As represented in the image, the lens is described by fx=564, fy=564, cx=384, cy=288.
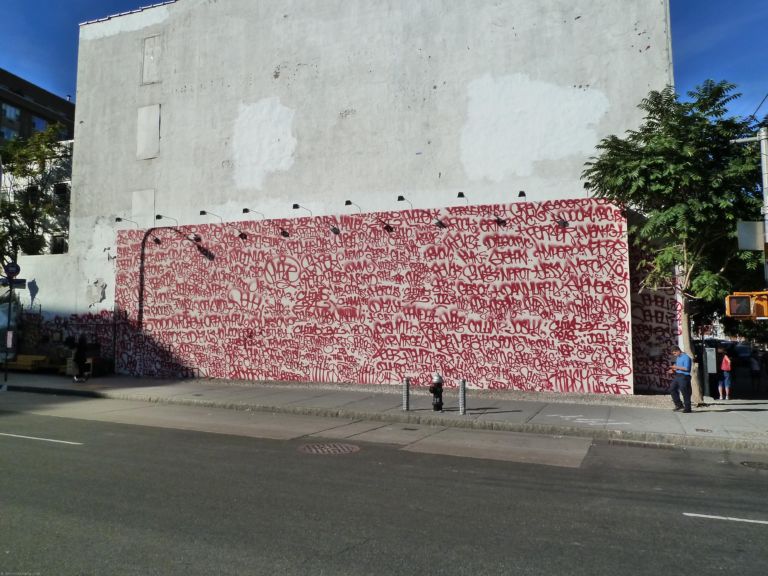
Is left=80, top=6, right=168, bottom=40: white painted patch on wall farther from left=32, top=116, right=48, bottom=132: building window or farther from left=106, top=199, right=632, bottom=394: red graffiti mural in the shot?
left=32, top=116, right=48, bottom=132: building window

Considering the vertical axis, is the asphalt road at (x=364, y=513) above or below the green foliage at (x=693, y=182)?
below

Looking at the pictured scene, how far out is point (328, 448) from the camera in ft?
29.5

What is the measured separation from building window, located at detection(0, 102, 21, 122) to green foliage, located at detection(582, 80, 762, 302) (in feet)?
204

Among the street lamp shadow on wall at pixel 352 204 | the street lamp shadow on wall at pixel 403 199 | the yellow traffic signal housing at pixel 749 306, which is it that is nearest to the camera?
the yellow traffic signal housing at pixel 749 306

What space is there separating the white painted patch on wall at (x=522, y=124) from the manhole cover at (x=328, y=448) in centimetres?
1062

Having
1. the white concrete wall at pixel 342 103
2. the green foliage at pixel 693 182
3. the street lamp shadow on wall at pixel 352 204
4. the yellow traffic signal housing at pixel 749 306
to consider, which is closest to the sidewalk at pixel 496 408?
the yellow traffic signal housing at pixel 749 306

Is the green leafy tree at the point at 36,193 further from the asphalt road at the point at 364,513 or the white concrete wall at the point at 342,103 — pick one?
the asphalt road at the point at 364,513

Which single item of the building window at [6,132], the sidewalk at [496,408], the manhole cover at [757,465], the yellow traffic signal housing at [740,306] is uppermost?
the building window at [6,132]

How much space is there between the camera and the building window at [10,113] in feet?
184

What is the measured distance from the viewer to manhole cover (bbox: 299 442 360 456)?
8.65 metres

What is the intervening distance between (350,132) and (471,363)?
8.67 m

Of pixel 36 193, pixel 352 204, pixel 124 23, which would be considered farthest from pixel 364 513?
pixel 36 193

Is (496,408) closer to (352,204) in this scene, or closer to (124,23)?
(352,204)

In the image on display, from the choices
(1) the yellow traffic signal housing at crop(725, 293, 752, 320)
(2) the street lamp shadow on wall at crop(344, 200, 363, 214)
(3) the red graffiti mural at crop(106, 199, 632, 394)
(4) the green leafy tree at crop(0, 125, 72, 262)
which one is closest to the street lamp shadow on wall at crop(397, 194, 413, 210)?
(3) the red graffiti mural at crop(106, 199, 632, 394)
